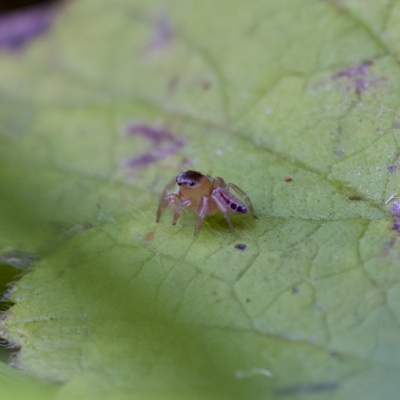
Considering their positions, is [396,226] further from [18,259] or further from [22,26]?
[22,26]

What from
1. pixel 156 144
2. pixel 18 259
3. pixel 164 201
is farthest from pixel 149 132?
pixel 18 259

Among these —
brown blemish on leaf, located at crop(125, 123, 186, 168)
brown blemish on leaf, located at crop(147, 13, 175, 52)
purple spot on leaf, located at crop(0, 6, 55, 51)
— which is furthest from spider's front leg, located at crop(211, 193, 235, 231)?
purple spot on leaf, located at crop(0, 6, 55, 51)

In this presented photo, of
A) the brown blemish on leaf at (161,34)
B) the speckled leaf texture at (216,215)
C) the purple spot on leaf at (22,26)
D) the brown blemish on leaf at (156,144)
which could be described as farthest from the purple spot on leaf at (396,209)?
the purple spot on leaf at (22,26)

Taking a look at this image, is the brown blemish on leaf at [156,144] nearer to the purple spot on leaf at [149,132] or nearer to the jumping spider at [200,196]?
the purple spot on leaf at [149,132]

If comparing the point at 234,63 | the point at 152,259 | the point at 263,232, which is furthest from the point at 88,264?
the point at 234,63

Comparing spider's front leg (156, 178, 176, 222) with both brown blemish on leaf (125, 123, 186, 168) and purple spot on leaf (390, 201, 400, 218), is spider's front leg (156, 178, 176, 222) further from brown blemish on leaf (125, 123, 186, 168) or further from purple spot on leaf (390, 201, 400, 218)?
purple spot on leaf (390, 201, 400, 218)

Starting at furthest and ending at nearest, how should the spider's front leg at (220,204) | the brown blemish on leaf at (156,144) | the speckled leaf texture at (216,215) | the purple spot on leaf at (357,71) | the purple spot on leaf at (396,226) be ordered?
the brown blemish on leaf at (156,144), the purple spot on leaf at (357,71), the spider's front leg at (220,204), the purple spot on leaf at (396,226), the speckled leaf texture at (216,215)
